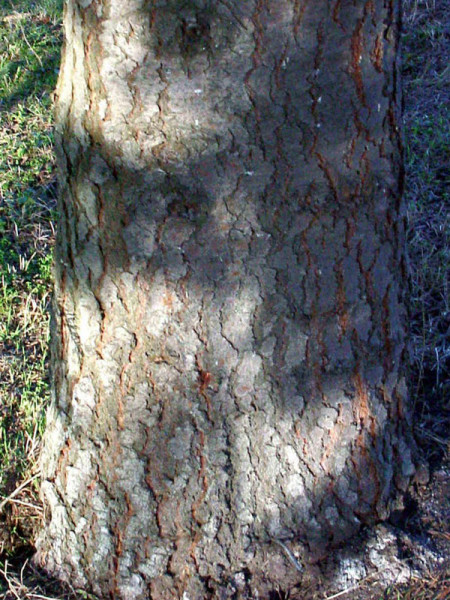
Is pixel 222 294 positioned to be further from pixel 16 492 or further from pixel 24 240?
pixel 24 240

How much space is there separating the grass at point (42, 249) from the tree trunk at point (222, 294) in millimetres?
216

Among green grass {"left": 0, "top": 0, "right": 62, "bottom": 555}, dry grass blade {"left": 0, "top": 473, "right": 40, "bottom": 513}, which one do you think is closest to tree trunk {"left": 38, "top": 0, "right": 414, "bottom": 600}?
dry grass blade {"left": 0, "top": 473, "right": 40, "bottom": 513}

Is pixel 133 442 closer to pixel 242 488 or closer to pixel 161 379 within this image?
pixel 161 379

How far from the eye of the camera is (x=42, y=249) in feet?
11.6

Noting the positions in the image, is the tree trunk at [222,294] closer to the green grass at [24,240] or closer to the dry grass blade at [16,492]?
the dry grass blade at [16,492]

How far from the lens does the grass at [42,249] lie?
89.8 inches

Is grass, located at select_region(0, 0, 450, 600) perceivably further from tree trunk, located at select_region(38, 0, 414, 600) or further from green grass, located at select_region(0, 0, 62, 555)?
tree trunk, located at select_region(38, 0, 414, 600)

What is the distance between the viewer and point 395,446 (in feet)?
7.19

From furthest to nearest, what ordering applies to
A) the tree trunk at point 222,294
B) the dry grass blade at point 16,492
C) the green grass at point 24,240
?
1. the green grass at point 24,240
2. the dry grass blade at point 16,492
3. the tree trunk at point 222,294

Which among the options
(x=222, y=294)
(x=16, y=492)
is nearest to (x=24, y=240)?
(x=16, y=492)

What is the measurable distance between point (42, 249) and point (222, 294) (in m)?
1.96

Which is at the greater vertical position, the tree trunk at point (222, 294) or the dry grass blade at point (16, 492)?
the tree trunk at point (222, 294)

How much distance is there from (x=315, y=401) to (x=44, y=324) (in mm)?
1579

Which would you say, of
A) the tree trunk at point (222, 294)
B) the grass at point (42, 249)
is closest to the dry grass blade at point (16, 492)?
the grass at point (42, 249)
